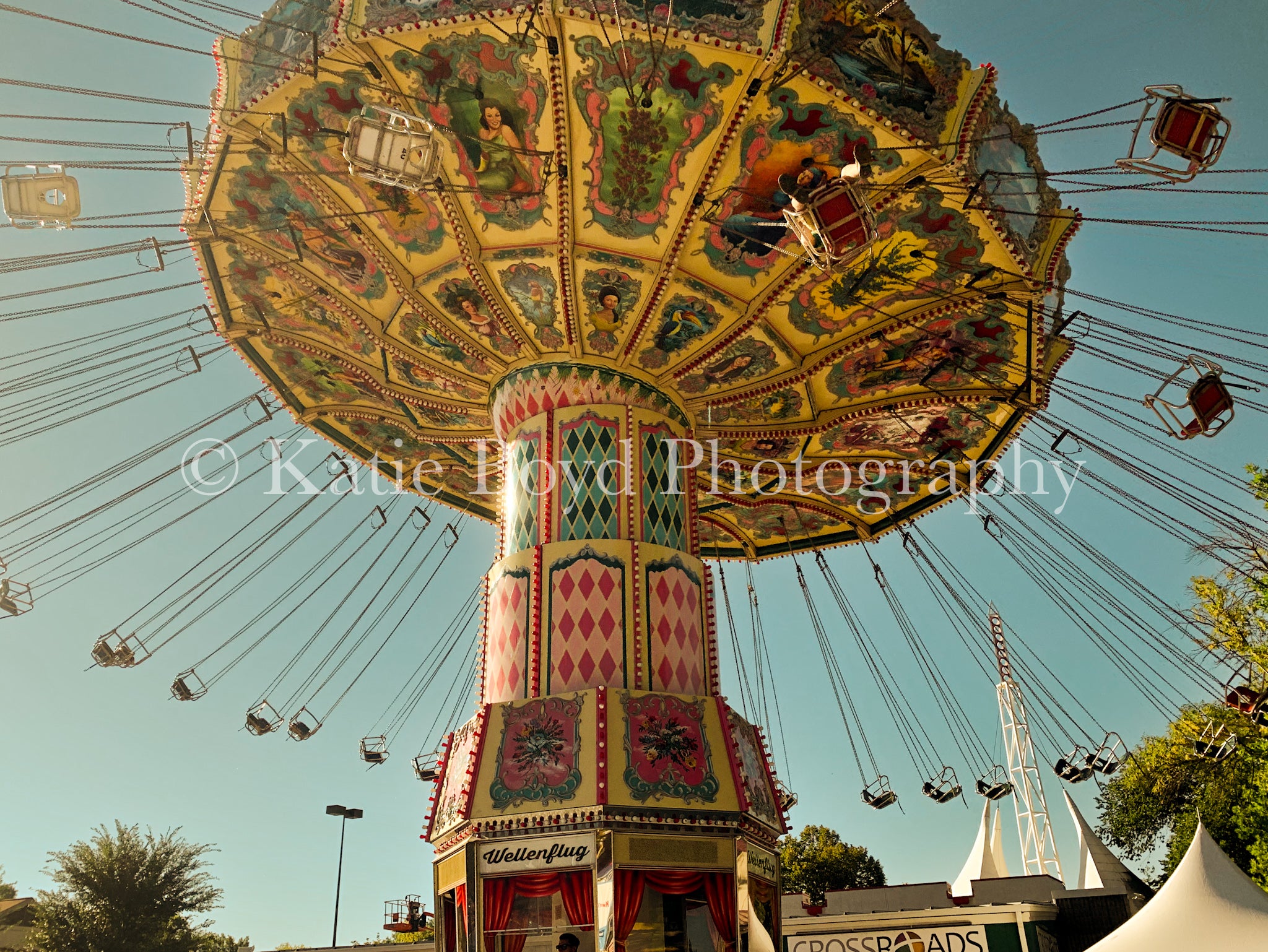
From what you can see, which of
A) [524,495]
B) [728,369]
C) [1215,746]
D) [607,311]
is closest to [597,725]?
[524,495]

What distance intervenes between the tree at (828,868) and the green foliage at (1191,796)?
11004mm

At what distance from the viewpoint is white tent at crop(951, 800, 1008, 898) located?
30.4m

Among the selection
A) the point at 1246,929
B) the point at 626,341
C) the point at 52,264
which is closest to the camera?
the point at 52,264

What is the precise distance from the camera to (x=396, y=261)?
39.6 ft

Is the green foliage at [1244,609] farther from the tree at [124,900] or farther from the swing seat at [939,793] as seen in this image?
the tree at [124,900]

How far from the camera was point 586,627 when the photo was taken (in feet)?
37.8

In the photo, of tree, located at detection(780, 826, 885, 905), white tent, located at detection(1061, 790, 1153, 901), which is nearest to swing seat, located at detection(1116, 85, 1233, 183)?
white tent, located at detection(1061, 790, 1153, 901)

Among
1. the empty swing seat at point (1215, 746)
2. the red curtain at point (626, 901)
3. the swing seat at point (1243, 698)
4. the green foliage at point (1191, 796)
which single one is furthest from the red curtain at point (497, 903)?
the green foliage at point (1191, 796)

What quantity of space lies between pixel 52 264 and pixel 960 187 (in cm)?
943

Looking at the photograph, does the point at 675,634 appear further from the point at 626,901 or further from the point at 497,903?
the point at 497,903

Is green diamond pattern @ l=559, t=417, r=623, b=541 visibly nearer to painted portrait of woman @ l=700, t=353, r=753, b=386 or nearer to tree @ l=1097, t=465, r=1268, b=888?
painted portrait of woman @ l=700, t=353, r=753, b=386

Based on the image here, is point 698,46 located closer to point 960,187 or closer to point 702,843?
point 960,187

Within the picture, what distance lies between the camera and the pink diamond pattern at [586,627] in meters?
11.3

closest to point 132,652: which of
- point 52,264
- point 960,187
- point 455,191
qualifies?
point 52,264
